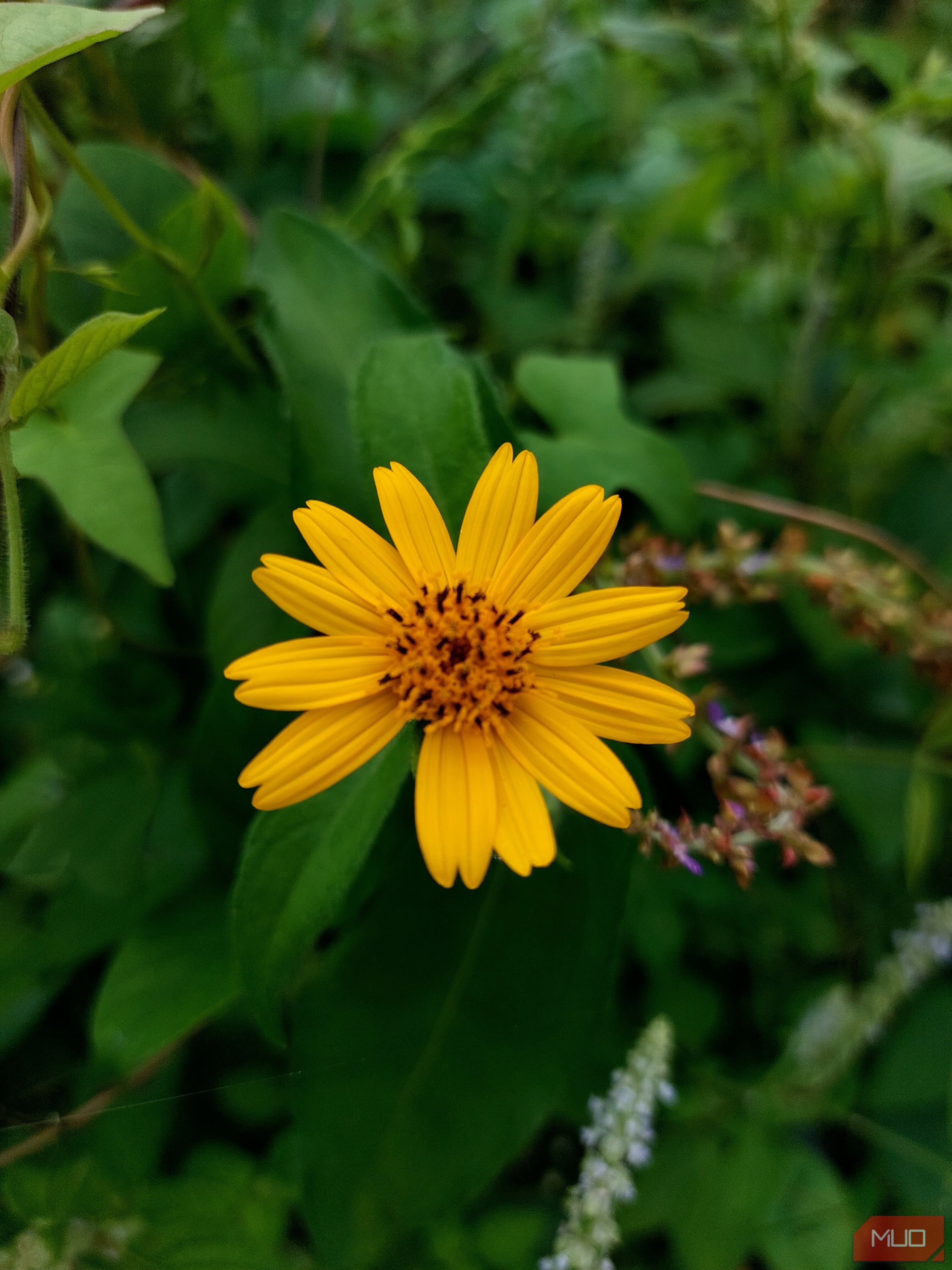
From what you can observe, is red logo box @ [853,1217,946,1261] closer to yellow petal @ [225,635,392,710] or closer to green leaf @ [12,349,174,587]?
yellow petal @ [225,635,392,710]

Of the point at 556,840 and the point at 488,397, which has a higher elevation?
the point at 488,397

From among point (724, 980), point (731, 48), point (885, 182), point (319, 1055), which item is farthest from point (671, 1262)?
point (731, 48)

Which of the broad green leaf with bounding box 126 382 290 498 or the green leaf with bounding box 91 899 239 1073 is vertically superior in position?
the broad green leaf with bounding box 126 382 290 498

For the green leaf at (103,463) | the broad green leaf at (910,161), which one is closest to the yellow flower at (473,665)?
the green leaf at (103,463)

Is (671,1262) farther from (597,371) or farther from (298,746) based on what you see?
(597,371)

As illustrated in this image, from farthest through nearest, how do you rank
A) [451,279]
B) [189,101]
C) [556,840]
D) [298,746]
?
[451,279] → [189,101] → [556,840] → [298,746]

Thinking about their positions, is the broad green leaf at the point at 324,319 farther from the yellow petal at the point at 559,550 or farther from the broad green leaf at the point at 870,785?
the broad green leaf at the point at 870,785

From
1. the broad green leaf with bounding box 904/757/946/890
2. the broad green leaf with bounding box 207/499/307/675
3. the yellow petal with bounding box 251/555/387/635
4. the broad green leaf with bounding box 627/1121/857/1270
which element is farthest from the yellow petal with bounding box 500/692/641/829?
the broad green leaf with bounding box 627/1121/857/1270
